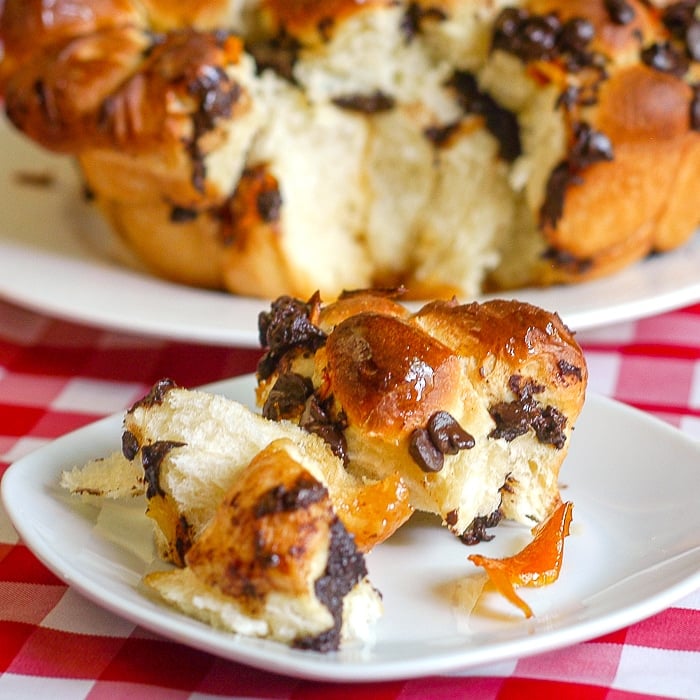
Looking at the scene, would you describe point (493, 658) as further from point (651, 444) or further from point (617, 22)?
point (617, 22)

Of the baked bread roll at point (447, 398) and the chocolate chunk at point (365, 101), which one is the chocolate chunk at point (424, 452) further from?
the chocolate chunk at point (365, 101)

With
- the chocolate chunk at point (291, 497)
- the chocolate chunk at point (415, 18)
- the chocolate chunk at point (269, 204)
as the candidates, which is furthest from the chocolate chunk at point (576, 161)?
the chocolate chunk at point (291, 497)

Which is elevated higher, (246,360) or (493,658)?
(493,658)

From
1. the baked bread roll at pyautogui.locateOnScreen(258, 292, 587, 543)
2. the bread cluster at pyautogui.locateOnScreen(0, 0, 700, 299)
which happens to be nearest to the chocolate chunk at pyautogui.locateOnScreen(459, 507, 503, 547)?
the baked bread roll at pyautogui.locateOnScreen(258, 292, 587, 543)

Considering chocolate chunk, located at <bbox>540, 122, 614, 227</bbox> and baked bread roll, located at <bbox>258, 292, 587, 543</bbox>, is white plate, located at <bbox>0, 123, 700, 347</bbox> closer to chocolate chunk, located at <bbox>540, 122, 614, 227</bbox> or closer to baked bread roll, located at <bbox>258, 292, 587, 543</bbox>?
chocolate chunk, located at <bbox>540, 122, 614, 227</bbox>

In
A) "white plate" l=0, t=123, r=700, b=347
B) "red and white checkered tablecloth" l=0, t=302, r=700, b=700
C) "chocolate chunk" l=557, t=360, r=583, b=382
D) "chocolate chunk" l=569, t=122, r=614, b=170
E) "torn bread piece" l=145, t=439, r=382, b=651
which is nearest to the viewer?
"torn bread piece" l=145, t=439, r=382, b=651

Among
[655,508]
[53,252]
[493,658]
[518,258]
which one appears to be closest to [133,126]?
[53,252]
